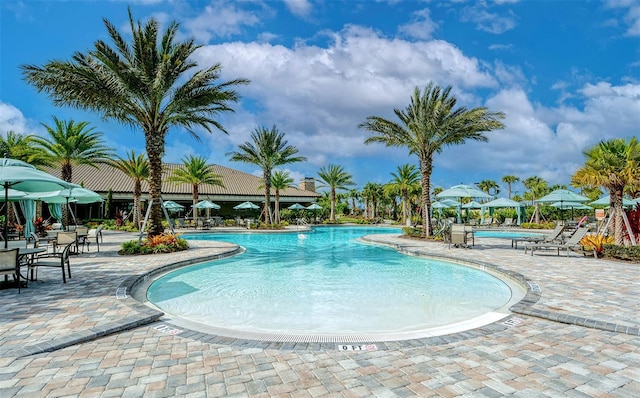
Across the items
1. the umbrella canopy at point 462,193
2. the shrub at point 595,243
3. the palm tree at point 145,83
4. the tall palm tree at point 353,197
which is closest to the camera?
the shrub at point 595,243

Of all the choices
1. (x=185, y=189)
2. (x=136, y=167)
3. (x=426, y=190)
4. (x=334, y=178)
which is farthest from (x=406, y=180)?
(x=136, y=167)

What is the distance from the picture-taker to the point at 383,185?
151 ft

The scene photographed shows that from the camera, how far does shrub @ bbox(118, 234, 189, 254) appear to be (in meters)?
13.3

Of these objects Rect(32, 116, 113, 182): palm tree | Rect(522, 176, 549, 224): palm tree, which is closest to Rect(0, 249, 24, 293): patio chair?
Rect(32, 116, 113, 182): palm tree

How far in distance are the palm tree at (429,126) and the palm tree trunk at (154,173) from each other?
1106 centimetres

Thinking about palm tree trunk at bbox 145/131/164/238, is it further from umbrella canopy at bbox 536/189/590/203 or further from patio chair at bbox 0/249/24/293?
umbrella canopy at bbox 536/189/590/203

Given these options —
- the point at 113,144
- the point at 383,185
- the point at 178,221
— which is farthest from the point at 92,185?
the point at 383,185

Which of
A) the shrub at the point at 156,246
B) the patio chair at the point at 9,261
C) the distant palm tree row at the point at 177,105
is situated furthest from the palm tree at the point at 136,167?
the patio chair at the point at 9,261

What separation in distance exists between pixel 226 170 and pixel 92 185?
15.6 meters

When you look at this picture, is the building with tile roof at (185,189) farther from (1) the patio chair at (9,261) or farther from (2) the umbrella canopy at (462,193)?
(1) the patio chair at (9,261)

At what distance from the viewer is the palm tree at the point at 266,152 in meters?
29.6

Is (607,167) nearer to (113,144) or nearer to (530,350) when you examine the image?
(530,350)

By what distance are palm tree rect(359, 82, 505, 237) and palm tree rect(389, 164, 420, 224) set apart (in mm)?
18998

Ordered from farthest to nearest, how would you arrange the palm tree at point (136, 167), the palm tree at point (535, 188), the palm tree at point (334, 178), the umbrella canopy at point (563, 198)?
the palm tree at point (535, 188) → the palm tree at point (334, 178) → the palm tree at point (136, 167) → the umbrella canopy at point (563, 198)
